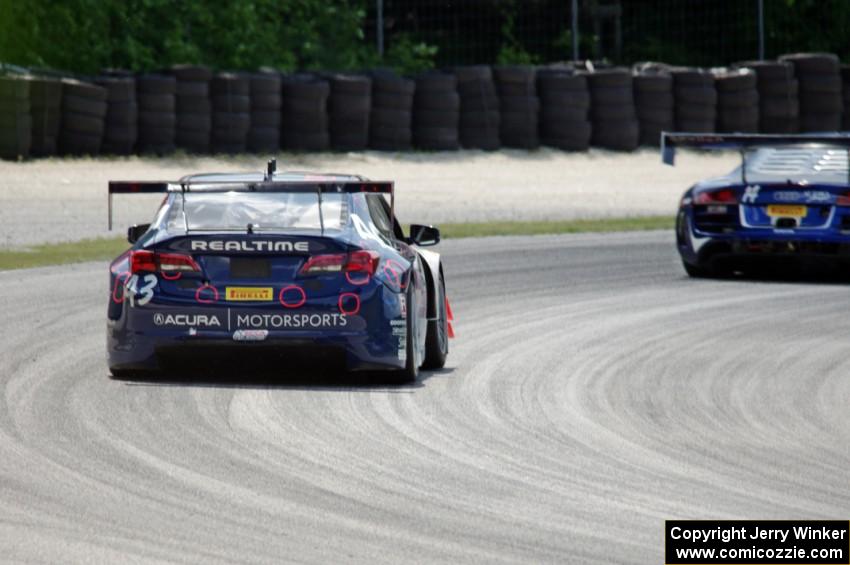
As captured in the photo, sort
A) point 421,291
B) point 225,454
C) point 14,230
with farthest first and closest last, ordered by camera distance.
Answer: point 14,230 < point 421,291 < point 225,454

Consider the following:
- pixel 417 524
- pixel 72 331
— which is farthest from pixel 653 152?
pixel 417 524

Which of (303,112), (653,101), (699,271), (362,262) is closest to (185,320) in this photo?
(362,262)

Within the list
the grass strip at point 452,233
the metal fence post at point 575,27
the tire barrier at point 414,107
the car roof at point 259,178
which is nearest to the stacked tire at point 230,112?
the tire barrier at point 414,107

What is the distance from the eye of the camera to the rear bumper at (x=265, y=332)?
10141 mm

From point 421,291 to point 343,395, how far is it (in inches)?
45.3

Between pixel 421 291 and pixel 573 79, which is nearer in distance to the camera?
pixel 421 291

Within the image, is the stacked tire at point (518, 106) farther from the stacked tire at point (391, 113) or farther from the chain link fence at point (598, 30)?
the chain link fence at point (598, 30)

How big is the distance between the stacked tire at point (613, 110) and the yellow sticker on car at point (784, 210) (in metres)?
16.0

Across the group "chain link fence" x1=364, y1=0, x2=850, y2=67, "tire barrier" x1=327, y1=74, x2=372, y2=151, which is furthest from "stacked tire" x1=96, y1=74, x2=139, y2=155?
"chain link fence" x1=364, y1=0, x2=850, y2=67

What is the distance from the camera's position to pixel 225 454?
8086 millimetres

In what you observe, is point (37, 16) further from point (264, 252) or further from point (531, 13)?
point (264, 252)

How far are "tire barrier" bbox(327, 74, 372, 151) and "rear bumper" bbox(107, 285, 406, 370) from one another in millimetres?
20423

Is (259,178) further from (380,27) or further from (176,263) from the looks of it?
(380,27)

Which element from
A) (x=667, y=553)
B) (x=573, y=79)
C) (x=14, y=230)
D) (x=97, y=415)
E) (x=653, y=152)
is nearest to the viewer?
(x=667, y=553)
